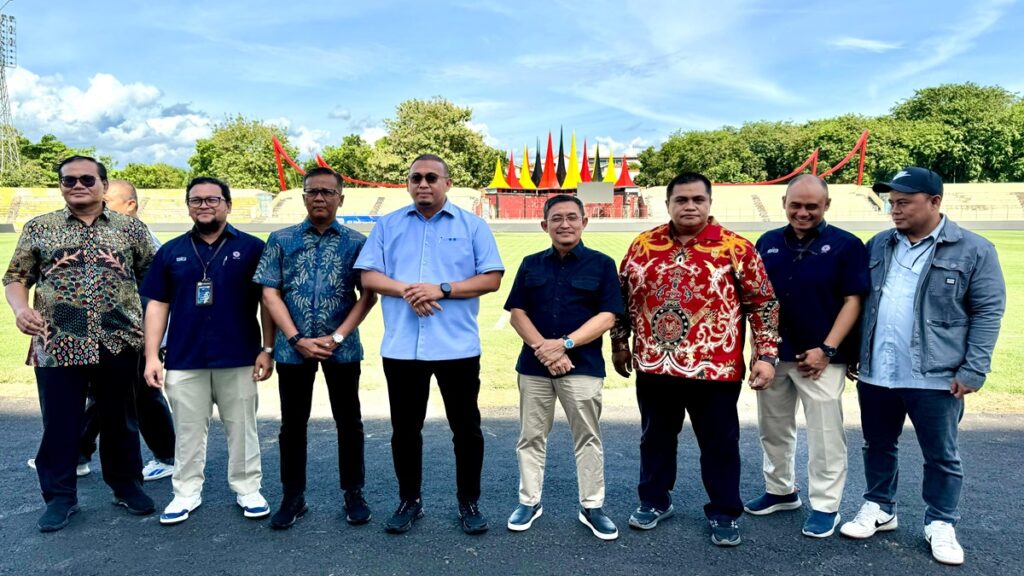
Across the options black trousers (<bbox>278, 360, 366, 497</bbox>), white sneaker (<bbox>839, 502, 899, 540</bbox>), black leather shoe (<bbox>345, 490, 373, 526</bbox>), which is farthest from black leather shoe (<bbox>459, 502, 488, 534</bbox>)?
white sneaker (<bbox>839, 502, 899, 540</bbox>)

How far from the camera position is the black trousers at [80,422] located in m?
3.79

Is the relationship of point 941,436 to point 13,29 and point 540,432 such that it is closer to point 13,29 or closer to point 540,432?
point 540,432

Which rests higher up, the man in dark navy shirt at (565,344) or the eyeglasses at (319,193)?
the eyeglasses at (319,193)

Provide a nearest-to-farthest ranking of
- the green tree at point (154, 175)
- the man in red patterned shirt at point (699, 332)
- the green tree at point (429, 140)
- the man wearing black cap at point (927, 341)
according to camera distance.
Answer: the man wearing black cap at point (927, 341) → the man in red patterned shirt at point (699, 332) → the green tree at point (429, 140) → the green tree at point (154, 175)

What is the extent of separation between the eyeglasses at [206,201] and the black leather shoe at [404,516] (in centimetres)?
200

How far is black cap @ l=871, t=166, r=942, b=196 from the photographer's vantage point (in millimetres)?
3385

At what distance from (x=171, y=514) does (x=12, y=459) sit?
180 cm

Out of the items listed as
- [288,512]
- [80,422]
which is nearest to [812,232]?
[288,512]

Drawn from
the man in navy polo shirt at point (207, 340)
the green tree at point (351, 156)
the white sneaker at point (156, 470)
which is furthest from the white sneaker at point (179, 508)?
the green tree at point (351, 156)

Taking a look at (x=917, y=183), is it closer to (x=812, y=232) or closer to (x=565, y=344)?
(x=812, y=232)

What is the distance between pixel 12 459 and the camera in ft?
15.1

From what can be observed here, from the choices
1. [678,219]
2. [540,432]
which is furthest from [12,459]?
[678,219]

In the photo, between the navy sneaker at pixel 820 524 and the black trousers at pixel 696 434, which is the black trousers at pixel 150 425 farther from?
the navy sneaker at pixel 820 524

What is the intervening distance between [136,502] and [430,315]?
208 cm
